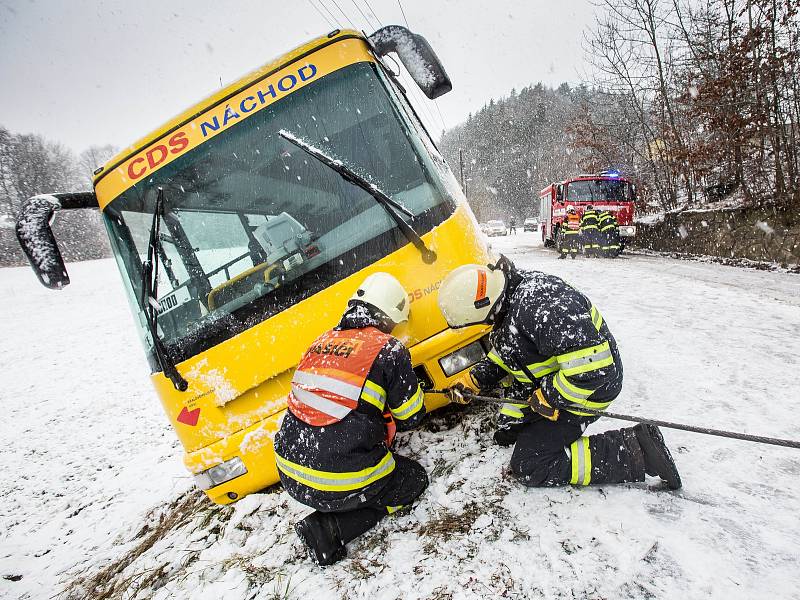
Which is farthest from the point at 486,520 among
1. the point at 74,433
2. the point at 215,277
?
the point at 74,433

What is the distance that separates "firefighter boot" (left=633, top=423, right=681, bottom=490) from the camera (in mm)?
2020

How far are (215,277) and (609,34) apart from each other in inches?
748

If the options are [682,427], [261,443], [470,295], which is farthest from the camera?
[261,443]

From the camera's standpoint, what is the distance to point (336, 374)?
1988mm

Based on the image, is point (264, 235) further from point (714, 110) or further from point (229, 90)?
point (714, 110)

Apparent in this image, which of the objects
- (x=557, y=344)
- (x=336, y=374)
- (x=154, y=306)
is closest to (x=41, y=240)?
(x=154, y=306)

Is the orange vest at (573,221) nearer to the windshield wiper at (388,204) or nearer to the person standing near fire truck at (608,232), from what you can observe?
the person standing near fire truck at (608,232)

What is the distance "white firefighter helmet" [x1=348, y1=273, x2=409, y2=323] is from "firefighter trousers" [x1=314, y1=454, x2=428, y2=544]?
90cm

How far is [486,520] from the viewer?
2.05m

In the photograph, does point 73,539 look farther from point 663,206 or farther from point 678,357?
point 663,206

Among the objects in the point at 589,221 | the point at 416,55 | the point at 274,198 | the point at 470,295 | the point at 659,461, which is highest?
the point at 416,55

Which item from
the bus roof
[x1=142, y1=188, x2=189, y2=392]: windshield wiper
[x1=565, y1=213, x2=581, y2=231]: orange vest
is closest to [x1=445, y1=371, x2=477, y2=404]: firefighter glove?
[x1=142, y1=188, x2=189, y2=392]: windshield wiper

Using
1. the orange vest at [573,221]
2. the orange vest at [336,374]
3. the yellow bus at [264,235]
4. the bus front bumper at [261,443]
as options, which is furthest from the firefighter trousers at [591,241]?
the orange vest at [336,374]

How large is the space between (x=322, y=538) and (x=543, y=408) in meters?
1.36
